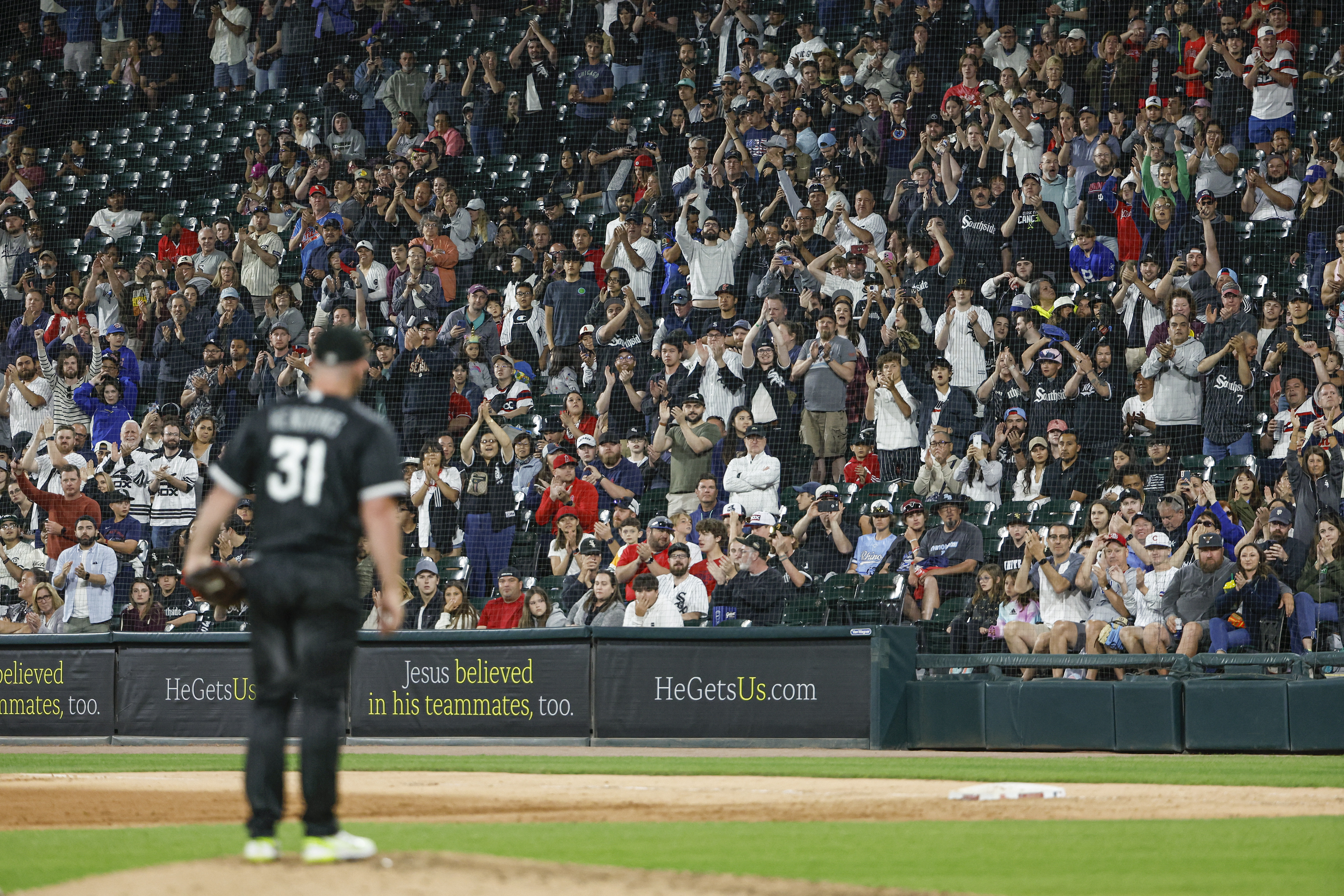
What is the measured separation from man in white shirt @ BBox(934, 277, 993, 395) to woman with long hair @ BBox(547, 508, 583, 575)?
3.93 metres

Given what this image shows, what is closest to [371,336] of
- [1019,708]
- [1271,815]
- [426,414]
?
[426,414]

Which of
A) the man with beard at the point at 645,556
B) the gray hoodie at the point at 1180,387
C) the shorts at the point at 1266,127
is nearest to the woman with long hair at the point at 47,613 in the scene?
the man with beard at the point at 645,556

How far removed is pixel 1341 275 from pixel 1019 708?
5222mm

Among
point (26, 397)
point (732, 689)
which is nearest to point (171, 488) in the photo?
point (26, 397)

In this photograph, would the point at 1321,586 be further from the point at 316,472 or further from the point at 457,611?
the point at 316,472

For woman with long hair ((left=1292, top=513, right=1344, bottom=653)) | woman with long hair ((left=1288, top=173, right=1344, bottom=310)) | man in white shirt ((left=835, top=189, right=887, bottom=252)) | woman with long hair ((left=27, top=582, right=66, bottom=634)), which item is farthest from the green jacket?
woman with long hair ((left=27, top=582, right=66, bottom=634))

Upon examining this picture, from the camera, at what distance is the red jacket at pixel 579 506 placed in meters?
16.3

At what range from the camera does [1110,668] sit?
527 inches

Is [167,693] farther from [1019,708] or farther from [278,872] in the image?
[278,872]

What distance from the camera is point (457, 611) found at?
15500mm

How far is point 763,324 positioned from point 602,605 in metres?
3.66

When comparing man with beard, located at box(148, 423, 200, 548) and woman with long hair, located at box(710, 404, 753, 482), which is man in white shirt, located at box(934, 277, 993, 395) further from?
man with beard, located at box(148, 423, 200, 548)

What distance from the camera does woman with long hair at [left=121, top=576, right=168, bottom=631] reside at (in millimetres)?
16859

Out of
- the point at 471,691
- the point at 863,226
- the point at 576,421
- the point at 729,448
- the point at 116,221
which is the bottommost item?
the point at 471,691
